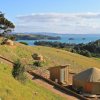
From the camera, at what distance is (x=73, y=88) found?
132 ft

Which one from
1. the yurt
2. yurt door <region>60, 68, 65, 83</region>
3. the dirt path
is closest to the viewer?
the dirt path

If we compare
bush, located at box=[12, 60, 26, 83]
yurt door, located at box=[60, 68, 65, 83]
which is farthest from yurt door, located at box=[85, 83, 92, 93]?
bush, located at box=[12, 60, 26, 83]

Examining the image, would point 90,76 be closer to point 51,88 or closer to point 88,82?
point 88,82

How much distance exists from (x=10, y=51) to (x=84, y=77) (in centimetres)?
1616

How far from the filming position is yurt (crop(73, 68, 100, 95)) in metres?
38.8

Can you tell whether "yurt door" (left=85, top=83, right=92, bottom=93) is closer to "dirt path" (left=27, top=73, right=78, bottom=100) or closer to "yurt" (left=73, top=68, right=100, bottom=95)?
"yurt" (left=73, top=68, right=100, bottom=95)

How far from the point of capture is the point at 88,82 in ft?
128

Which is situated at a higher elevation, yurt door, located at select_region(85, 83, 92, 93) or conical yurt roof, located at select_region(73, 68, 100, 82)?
conical yurt roof, located at select_region(73, 68, 100, 82)

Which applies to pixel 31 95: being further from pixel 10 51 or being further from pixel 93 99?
pixel 10 51

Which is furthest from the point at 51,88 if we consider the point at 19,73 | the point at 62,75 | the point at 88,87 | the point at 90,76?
the point at 62,75

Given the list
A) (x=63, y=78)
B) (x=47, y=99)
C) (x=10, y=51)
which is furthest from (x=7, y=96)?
(x=10, y=51)

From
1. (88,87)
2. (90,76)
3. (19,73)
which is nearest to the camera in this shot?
(19,73)

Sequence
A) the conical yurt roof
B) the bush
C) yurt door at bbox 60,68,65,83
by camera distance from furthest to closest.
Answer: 1. yurt door at bbox 60,68,65,83
2. the conical yurt roof
3. the bush

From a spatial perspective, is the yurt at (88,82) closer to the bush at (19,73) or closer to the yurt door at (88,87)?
the yurt door at (88,87)
